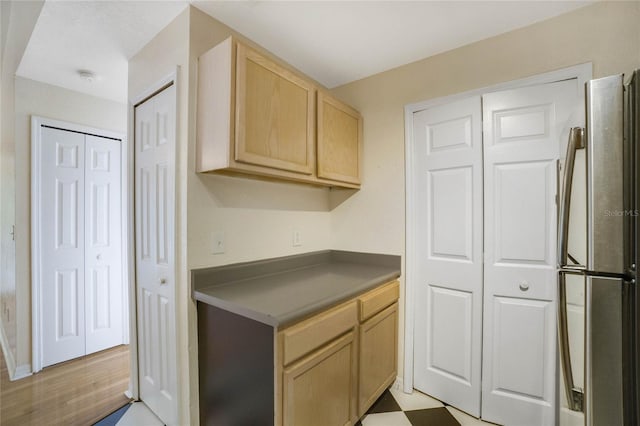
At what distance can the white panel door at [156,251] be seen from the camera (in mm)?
1542

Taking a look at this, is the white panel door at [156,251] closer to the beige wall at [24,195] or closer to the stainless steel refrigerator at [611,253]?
the beige wall at [24,195]

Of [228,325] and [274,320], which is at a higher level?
[274,320]

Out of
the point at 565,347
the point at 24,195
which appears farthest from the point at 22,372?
the point at 565,347

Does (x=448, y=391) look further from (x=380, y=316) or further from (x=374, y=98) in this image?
(x=374, y=98)

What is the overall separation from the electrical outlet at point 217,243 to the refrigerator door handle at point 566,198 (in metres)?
1.57

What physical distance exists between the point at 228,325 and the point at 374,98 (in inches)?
75.7

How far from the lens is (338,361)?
1.41 metres

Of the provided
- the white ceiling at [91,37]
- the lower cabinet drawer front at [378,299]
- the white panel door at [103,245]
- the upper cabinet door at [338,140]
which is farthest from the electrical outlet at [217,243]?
the white panel door at [103,245]

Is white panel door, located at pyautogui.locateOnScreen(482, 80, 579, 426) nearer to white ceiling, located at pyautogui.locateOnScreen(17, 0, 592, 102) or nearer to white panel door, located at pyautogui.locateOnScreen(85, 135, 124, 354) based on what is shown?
white ceiling, located at pyautogui.locateOnScreen(17, 0, 592, 102)

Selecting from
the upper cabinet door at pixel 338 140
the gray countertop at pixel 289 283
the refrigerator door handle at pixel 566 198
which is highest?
the upper cabinet door at pixel 338 140

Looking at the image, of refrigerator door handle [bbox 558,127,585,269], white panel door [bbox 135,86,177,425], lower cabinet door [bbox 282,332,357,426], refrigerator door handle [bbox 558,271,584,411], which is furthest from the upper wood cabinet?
refrigerator door handle [bbox 558,271,584,411]

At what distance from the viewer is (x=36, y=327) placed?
2191 millimetres

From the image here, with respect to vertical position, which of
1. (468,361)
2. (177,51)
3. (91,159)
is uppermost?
(177,51)

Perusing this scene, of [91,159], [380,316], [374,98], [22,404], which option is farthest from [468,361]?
[91,159]
